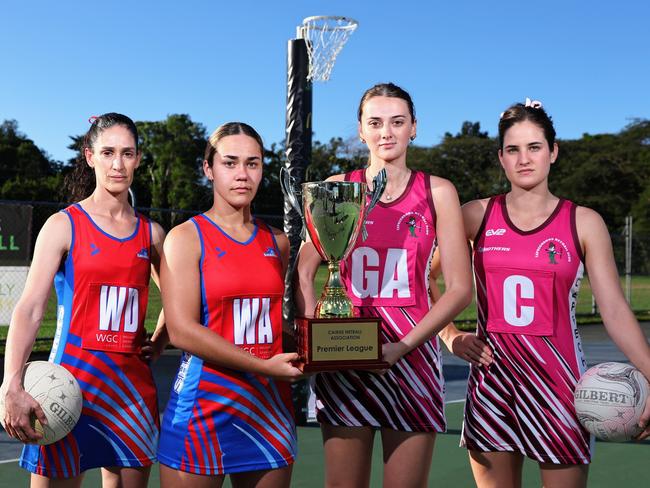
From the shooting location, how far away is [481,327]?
3.14m

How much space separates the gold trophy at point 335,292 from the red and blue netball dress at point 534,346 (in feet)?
2.03

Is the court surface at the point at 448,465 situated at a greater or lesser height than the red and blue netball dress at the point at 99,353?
lesser

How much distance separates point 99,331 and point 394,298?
1125 millimetres

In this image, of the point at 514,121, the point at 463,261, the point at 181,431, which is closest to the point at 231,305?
the point at 181,431

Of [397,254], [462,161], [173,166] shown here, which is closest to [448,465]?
[397,254]

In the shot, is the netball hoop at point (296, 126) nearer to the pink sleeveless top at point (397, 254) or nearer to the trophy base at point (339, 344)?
the pink sleeveless top at point (397, 254)

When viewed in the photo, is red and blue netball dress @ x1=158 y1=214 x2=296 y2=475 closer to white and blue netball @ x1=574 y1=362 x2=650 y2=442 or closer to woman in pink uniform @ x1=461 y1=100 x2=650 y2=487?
woman in pink uniform @ x1=461 y1=100 x2=650 y2=487

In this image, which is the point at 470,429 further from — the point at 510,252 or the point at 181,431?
the point at 181,431

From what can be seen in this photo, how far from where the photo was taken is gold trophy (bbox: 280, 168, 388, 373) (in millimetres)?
2578

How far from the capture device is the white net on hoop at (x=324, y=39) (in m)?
7.30

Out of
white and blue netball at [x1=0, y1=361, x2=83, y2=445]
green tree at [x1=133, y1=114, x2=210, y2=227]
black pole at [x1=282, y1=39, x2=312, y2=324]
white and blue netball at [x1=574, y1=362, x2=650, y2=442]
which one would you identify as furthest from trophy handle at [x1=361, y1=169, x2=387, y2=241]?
green tree at [x1=133, y1=114, x2=210, y2=227]

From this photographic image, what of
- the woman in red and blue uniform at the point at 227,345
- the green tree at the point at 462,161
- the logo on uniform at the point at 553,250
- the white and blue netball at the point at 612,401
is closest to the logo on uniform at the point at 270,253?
the woman in red and blue uniform at the point at 227,345

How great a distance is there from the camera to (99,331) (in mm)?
2928

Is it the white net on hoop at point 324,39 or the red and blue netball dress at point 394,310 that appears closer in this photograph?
the red and blue netball dress at point 394,310
